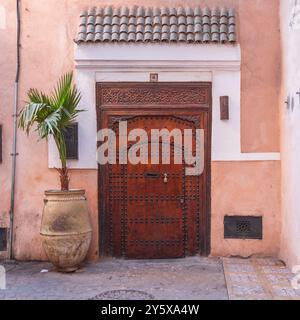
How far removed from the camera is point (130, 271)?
20.1ft

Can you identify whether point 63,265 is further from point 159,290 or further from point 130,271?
point 159,290

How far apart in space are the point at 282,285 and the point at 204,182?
1.83 m

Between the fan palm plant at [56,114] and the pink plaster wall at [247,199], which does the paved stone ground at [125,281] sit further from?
the fan palm plant at [56,114]

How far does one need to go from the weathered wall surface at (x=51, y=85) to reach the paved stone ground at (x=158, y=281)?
415mm

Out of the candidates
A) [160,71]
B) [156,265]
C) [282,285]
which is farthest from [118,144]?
[282,285]

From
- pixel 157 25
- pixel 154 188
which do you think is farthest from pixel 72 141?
pixel 157 25

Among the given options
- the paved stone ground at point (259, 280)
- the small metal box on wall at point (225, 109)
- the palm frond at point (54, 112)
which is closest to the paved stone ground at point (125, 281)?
the paved stone ground at point (259, 280)

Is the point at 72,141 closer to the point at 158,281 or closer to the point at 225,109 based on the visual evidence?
the point at 225,109

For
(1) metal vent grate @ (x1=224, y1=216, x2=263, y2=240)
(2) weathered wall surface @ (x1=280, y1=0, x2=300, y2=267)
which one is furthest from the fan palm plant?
(2) weathered wall surface @ (x1=280, y1=0, x2=300, y2=267)

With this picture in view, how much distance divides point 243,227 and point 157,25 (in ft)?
9.66

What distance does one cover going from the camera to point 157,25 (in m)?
6.61

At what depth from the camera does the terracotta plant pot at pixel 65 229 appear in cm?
589

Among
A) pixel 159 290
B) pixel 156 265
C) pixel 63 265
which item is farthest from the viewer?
pixel 156 265

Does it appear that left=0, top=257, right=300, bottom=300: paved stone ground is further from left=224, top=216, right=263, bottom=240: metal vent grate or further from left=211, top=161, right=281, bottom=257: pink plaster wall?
left=224, top=216, right=263, bottom=240: metal vent grate
